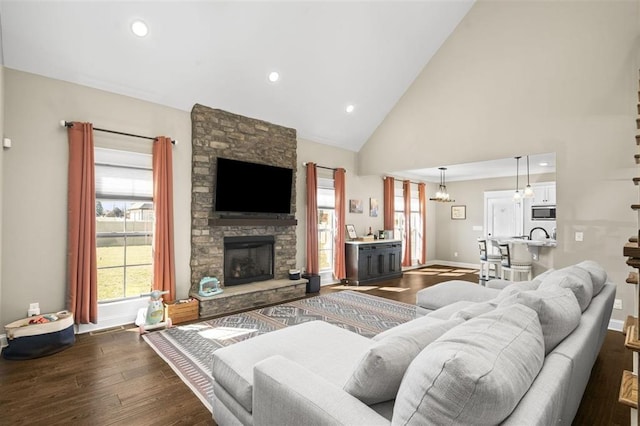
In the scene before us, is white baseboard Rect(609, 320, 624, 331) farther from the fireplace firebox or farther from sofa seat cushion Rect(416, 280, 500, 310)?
the fireplace firebox

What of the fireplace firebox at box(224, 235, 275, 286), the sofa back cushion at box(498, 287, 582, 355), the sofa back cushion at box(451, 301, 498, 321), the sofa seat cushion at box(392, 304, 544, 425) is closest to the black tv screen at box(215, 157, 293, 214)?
the fireplace firebox at box(224, 235, 275, 286)

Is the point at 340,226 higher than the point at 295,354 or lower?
higher

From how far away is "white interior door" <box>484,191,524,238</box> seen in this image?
8.16 m

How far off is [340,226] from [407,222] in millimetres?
2621

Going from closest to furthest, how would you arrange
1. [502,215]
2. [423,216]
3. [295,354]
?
1. [295,354]
2. [502,215]
3. [423,216]

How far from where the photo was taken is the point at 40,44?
135 inches

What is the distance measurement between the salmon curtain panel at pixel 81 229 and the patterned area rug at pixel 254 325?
2.75 feet

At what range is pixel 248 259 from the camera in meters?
5.47

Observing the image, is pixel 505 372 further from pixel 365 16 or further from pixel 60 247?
pixel 365 16

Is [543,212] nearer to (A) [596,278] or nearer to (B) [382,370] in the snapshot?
(A) [596,278]

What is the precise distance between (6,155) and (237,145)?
2.71 metres

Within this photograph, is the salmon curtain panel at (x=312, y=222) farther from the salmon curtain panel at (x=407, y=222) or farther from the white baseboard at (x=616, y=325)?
the white baseboard at (x=616, y=325)

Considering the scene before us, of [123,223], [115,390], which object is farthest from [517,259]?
[123,223]

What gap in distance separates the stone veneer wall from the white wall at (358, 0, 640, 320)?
3.18 m
